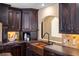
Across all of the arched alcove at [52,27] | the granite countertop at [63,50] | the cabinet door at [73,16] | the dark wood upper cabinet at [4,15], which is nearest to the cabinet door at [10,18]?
the dark wood upper cabinet at [4,15]

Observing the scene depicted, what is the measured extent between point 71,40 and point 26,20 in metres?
1.78

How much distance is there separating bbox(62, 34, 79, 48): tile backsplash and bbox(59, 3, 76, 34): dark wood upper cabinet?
183 millimetres

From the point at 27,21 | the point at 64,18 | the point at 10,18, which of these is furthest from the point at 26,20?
the point at 64,18

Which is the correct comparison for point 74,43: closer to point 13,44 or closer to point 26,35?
point 13,44

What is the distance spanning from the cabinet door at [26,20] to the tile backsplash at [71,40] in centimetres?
130

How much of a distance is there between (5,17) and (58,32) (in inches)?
58.0

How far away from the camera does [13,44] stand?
3703 millimetres

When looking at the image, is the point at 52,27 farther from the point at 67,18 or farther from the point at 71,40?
the point at 71,40

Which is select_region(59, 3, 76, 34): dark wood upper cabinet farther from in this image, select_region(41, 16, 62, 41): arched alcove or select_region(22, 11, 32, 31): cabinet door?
select_region(22, 11, 32, 31): cabinet door

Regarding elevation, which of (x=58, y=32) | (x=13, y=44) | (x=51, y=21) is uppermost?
(x=51, y=21)

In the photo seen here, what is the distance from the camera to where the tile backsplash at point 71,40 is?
9.88ft

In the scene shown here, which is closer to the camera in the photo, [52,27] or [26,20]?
[52,27]

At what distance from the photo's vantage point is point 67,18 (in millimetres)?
2953

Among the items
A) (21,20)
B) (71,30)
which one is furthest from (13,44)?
(71,30)
